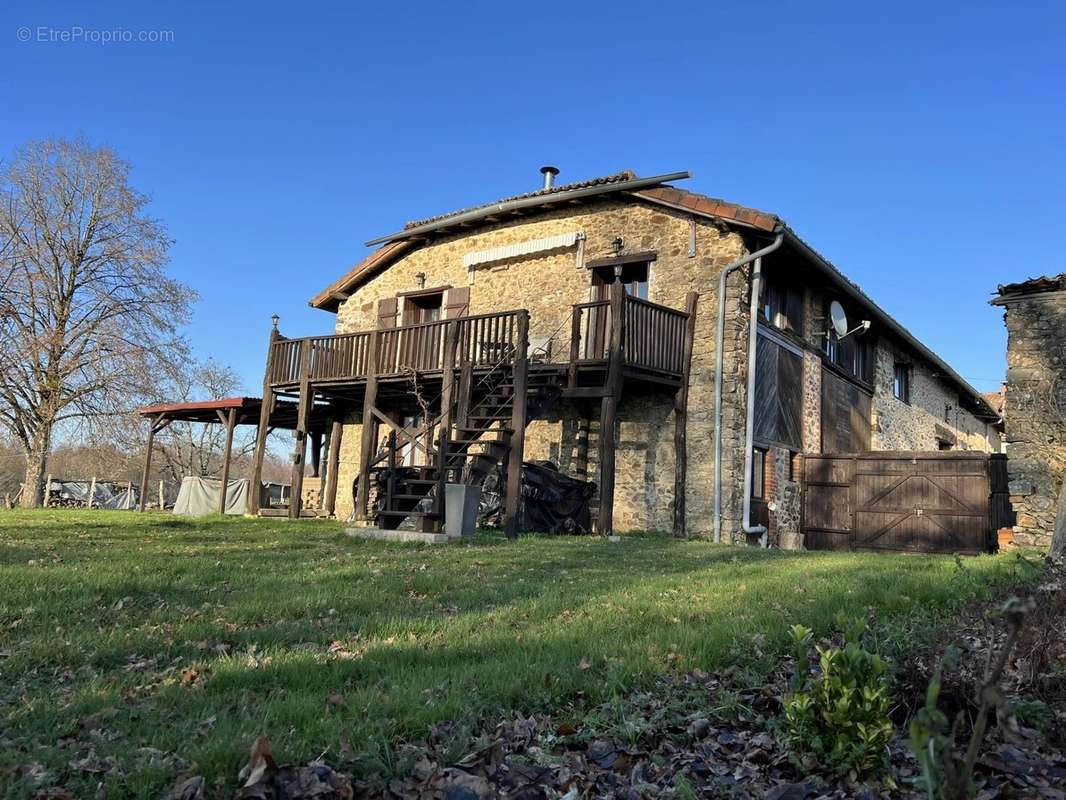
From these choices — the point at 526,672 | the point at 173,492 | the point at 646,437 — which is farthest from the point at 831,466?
the point at 173,492

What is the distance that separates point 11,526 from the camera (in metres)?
11.1

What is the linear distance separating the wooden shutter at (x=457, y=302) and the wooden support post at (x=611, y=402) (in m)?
5.49

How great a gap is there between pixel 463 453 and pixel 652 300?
527 cm

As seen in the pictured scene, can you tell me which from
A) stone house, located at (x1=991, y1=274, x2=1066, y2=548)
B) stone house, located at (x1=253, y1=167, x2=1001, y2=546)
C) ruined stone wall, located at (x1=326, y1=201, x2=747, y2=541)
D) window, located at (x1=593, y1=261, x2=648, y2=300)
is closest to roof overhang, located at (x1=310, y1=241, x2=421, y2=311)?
stone house, located at (x1=253, y1=167, x2=1001, y2=546)

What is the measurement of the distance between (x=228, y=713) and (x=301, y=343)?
1443 centimetres

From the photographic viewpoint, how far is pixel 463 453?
1165cm

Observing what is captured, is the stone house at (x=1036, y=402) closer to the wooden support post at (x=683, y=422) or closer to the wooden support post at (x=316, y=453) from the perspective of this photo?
the wooden support post at (x=683, y=422)

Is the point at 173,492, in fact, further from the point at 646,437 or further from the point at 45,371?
the point at 646,437

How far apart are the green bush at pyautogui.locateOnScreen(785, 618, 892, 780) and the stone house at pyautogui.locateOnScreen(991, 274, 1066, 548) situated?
1149cm

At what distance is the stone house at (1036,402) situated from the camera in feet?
39.4

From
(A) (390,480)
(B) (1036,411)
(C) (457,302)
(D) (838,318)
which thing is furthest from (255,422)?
(B) (1036,411)

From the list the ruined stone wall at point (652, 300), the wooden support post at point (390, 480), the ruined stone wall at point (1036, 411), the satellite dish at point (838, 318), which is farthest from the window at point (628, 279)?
the ruined stone wall at point (1036, 411)

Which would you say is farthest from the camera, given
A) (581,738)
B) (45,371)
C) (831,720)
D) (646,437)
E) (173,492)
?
(173,492)

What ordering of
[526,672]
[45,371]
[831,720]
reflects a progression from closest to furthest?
[831,720] → [526,672] → [45,371]
